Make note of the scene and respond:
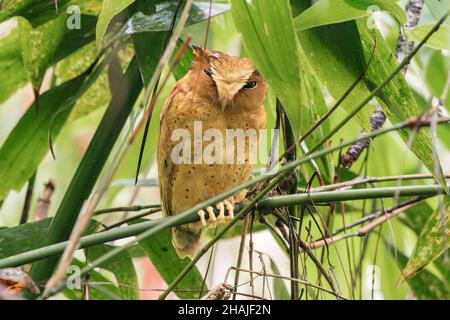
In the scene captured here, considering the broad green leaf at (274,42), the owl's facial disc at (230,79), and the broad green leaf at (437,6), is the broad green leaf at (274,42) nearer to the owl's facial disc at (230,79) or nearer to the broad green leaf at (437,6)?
the broad green leaf at (437,6)

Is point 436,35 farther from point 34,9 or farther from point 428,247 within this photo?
point 34,9

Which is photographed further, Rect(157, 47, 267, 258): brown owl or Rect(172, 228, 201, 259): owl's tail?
Rect(172, 228, 201, 259): owl's tail

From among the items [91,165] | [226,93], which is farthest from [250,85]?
[91,165]

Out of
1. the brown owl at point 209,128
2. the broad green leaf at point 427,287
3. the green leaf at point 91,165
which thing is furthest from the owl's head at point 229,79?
the broad green leaf at point 427,287

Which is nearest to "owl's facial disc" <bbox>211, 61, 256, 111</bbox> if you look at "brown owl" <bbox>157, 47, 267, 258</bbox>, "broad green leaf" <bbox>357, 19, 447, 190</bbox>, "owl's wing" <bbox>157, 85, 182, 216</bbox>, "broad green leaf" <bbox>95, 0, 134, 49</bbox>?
"brown owl" <bbox>157, 47, 267, 258</bbox>

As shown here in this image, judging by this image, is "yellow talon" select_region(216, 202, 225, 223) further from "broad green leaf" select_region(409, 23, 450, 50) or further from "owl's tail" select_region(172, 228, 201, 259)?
"broad green leaf" select_region(409, 23, 450, 50)
